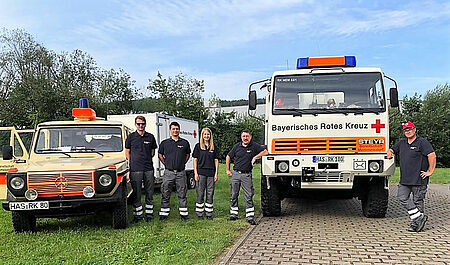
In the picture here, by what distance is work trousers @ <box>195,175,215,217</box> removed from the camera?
829 centimetres

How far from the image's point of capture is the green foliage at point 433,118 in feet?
96.9

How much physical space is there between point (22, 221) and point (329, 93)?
5.84 metres

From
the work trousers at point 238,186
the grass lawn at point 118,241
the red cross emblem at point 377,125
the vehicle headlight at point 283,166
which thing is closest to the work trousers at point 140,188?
the grass lawn at point 118,241

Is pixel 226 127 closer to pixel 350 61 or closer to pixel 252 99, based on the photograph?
pixel 252 99

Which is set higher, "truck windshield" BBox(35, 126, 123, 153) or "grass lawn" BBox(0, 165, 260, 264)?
"truck windshield" BBox(35, 126, 123, 153)

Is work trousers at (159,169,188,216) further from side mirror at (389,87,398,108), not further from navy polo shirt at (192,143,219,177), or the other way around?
side mirror at (389,87,398,108)

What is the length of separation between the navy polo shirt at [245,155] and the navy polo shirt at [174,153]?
102 centimetres

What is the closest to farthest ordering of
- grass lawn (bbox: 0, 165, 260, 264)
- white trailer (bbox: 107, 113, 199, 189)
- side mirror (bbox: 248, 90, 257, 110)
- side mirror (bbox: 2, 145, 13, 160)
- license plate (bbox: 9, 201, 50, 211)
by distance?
grass lawn (bbox: 0, 165, 260, 264) < license plate (bbox: 9, 201, 50, 211) < side mirror (bbox: 2, 145, 13, 160) < side mirror (bbox: 248, 90, 257, 110) < white trailer (bbox: 107, 113, 199, 189)

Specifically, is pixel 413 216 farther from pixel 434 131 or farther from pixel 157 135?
pixel 434 131

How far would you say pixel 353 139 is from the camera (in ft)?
25.4

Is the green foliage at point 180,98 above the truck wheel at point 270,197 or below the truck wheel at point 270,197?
above

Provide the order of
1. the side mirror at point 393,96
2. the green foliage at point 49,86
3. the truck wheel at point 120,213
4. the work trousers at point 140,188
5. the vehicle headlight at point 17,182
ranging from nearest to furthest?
the vehicle headlight at point 17,182
the truck wheel at point 120,213
the work trousers at point 140,188
the side mirror at point 393,96
the green foliage at point 49,86

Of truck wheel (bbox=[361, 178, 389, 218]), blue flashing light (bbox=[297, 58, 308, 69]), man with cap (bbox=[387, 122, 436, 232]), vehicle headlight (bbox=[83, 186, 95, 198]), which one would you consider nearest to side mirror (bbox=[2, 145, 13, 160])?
vehicle headlight (bbox=[83, 186, 95, 198])

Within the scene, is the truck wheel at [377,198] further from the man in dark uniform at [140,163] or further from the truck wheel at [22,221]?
the truck wheel at [22,221]
